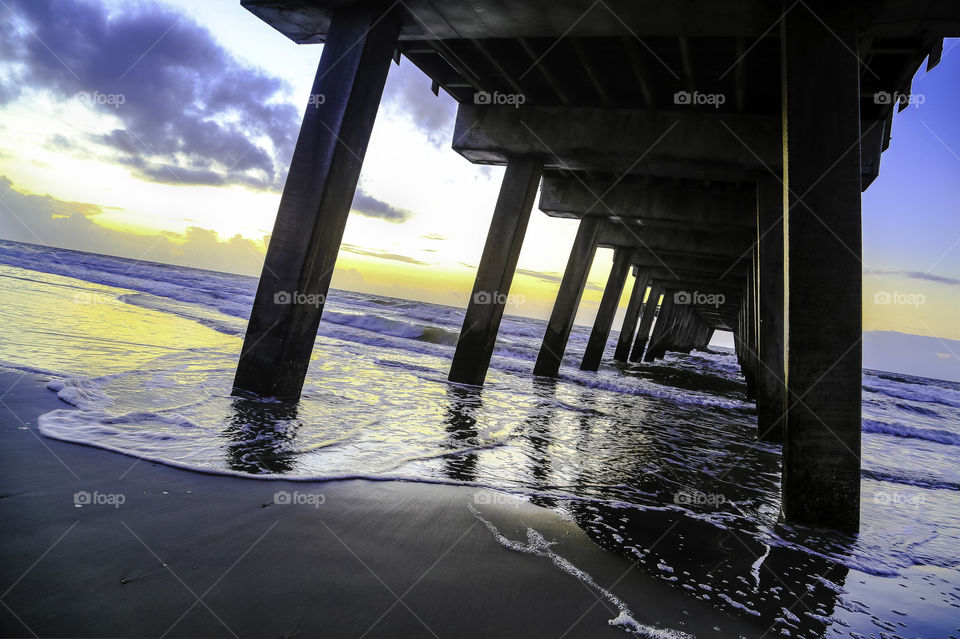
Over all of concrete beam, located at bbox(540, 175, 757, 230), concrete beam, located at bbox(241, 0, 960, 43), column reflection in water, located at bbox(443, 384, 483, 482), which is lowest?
column reflection in water, located at bbox(443, 384, 483, 482)

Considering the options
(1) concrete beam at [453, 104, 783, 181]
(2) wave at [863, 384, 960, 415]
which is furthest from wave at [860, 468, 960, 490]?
(2) wave at [863, 384, 960, 415]

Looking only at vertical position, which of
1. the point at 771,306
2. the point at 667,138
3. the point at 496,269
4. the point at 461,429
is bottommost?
the point at 461,429

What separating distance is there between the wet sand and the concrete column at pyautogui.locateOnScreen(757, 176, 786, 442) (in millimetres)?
6027

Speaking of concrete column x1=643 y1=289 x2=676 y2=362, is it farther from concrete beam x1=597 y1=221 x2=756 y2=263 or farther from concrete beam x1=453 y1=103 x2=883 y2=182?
concrete beam x1=453 y1=103 x2=883 y2=182

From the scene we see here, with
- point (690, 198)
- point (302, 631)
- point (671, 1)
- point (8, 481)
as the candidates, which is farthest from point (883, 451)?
point (8, 481)

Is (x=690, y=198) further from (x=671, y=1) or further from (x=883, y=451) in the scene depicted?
(x=671, y=1)

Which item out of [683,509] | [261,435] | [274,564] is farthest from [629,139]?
[274,564]

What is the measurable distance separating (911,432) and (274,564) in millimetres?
14226

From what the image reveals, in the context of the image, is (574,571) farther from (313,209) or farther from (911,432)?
(911,432)

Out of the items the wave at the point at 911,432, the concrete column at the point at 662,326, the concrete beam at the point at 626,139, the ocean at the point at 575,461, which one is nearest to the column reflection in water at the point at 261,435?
the ocean at the point at 575,461

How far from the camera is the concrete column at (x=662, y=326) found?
2769cm

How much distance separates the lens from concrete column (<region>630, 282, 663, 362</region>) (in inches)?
949

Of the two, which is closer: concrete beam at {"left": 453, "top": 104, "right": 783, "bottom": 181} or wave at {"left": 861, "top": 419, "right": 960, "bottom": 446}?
concrete beam at {"left": 453, "top": 104, "right": 783, "bottom": 181}

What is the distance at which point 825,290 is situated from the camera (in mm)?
3377
